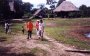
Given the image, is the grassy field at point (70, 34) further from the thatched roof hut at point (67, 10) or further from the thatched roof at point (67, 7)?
the thatched roof at point (67, 7)

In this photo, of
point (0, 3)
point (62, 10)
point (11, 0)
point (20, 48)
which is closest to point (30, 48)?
point (20, 48)

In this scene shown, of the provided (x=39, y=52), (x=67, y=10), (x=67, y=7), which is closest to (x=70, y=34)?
(x=39, y=52)

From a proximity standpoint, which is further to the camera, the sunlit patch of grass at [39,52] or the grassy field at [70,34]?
the grassy field at [70,34]

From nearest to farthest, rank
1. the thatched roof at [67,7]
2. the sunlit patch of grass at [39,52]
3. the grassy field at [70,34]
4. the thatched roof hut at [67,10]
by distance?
the sunlit patch of grass at [39,52] → the grassy field at [70,34] → the thatched roof hut at [67,10] → the thatched roof at [67,7]

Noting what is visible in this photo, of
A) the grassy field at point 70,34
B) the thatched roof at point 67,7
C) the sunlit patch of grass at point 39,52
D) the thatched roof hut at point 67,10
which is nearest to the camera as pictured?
the sunlit patch of grass at point 39,52

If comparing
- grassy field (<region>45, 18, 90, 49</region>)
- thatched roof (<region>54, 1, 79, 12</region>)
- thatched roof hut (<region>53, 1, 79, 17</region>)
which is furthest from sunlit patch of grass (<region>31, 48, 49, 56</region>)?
thatched roof (<region>54, 1, 79, 12</region>)

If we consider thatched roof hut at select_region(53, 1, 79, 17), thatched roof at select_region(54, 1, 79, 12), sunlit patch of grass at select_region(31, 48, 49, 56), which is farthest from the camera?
thatched roof at select_region(54, 1, 79, 12)

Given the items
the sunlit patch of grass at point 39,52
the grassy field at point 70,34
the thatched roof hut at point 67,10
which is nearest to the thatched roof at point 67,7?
the thatched roof hut at point 67,10

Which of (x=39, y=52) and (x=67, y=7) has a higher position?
(x=39, y=52)

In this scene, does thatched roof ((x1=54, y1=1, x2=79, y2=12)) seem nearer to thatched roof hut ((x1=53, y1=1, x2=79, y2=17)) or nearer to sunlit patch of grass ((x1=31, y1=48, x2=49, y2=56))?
thatched roof hut ((x1=53, y1=1, x2=79, y2=17))

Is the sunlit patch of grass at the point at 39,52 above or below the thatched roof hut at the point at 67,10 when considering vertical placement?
above

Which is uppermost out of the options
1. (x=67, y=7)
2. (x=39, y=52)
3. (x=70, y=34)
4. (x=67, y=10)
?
(x=39, y=52)

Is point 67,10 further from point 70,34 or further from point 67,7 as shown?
point 70,34

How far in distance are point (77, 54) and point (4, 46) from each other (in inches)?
215
